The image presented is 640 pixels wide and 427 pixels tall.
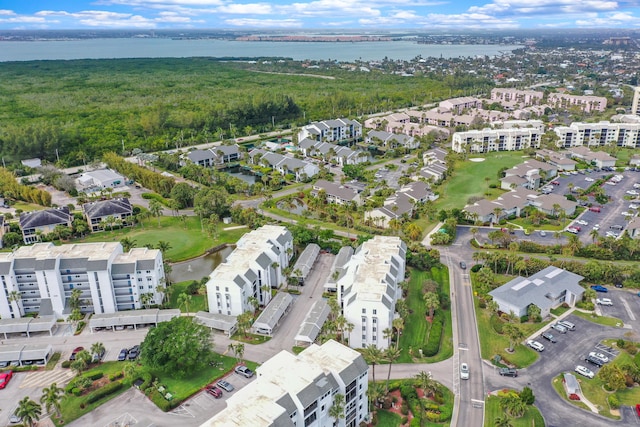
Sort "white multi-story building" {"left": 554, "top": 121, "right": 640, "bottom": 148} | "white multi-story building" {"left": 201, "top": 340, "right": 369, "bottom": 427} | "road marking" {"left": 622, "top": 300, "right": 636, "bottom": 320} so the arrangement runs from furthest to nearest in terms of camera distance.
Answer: "white multi-story building" {"left": 554, "top": 121, "right": 640, "bottom": 148}, "road marking" {"left": 622, "top": 300, "right": 636, "bottom": 320}, "white multi-story building" {"left": 201, "top": 340, "right": 369, "bottom": 427}

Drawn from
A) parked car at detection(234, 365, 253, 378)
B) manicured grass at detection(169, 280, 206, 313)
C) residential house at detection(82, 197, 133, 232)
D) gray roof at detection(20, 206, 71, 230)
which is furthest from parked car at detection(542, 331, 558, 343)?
gray roof at detection(20, 206, 71, 230)

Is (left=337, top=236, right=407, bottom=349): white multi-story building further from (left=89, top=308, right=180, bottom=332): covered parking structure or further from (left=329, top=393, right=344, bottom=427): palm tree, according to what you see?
(left=89, top=308, right=180, bottom=332): covered parking structure

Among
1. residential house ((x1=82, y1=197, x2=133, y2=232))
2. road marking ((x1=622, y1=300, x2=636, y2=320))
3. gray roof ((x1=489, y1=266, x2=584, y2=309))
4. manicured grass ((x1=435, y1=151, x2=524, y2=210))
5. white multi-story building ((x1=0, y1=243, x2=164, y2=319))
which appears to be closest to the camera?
road marking ((x1=622, y1=300, x2=636, y2=320))

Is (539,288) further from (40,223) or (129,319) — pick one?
(40,223)

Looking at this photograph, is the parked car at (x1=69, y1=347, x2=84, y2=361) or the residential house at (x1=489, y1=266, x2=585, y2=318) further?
the residential house at (x1=489, y1=266, x2=585, y2=318)

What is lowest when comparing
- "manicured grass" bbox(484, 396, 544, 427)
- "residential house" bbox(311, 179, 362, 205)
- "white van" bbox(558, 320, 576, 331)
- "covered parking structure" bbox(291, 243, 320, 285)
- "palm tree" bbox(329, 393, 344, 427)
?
"manicured grass" bbox(484, 396, 544, 427)

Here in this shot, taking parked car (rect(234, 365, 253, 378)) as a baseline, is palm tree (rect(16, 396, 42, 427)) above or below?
above

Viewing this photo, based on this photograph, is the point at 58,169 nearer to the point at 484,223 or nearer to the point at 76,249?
the point at 76,249

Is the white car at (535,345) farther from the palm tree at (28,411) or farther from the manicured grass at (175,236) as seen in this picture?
the palm tree at (28,411)
